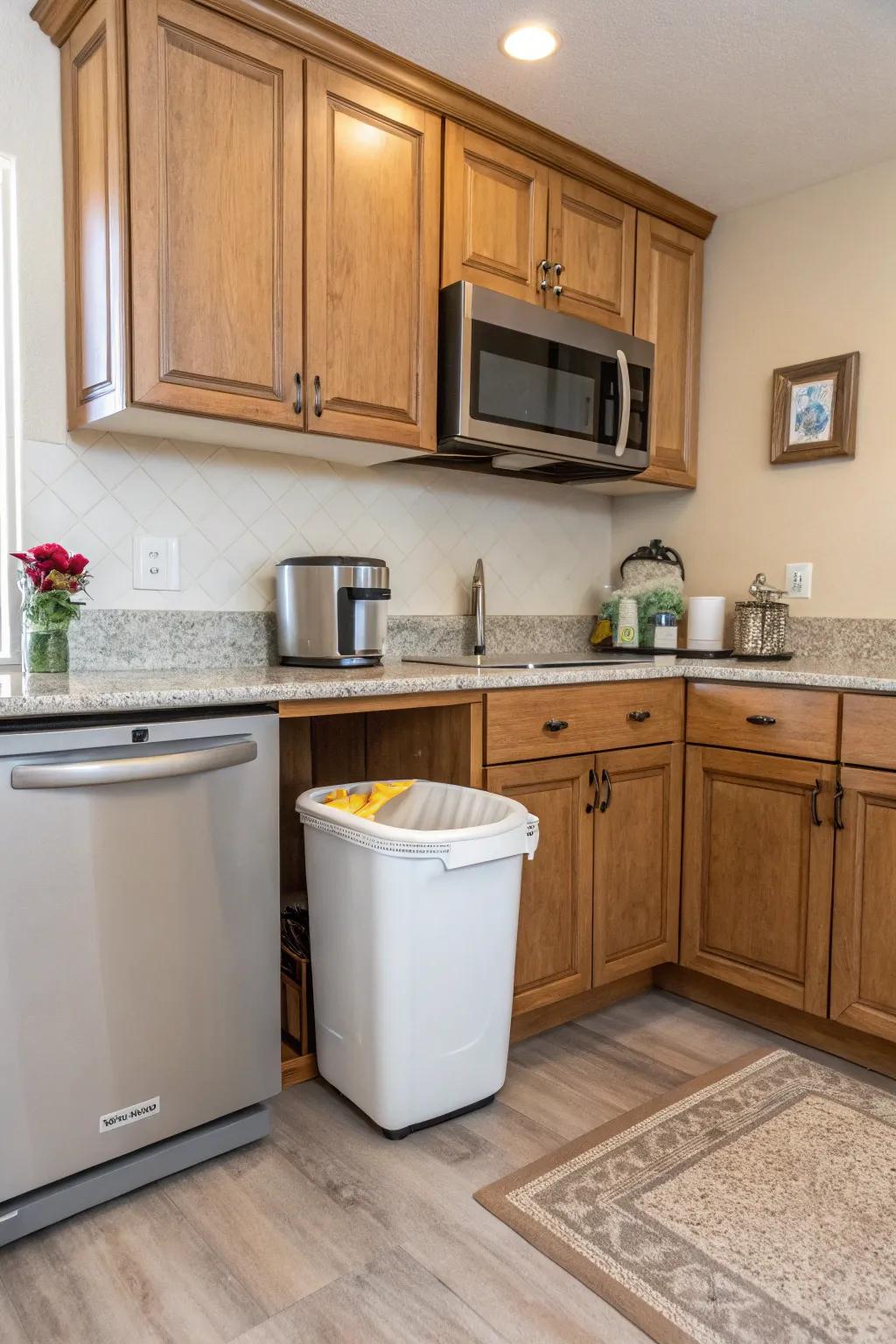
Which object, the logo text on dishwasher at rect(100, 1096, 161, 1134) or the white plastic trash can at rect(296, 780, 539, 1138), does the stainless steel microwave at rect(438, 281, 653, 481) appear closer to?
the white plastic trash can at rect(296, 780, 539, 1138)

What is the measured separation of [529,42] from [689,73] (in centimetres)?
39

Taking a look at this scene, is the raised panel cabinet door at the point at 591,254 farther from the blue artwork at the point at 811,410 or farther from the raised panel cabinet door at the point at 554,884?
the raised panel cabinet door at the point at 554,884

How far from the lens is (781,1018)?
2.15 metres

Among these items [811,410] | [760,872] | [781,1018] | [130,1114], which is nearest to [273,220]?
[811,410]

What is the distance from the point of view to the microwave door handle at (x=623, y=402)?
8.18ft

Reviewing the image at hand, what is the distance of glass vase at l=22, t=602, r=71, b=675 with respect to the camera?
1.71 metres

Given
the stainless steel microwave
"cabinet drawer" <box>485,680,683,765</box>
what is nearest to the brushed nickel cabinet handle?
"cabinet drawer" <box>485,680,683,765</box>

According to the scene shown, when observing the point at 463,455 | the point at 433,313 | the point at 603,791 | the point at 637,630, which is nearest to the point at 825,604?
the point at 637,630

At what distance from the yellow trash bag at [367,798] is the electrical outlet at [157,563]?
0.65 meters

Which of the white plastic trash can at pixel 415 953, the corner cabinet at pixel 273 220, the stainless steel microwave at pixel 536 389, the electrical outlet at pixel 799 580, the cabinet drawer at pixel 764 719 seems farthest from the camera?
the electrical outlet at pixel 799 580

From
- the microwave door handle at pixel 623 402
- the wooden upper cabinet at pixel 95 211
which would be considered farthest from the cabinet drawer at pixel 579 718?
the wooden upper cabinet at pixel 95 211

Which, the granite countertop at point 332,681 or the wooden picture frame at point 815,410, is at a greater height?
the wooden picture frame at point 815,410

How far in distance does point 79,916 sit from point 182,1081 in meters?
0.37

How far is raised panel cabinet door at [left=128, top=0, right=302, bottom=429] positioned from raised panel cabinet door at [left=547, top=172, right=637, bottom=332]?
2.60 ft
